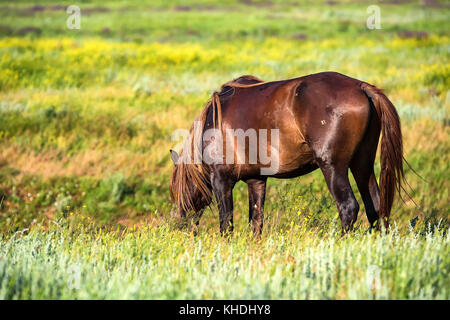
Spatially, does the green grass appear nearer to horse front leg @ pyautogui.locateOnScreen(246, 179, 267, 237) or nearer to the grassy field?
the grassy field

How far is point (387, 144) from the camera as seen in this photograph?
208 inches

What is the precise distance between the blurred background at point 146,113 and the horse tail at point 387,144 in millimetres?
437

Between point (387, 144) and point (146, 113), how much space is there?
8173 mm

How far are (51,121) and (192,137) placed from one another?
21.4ft

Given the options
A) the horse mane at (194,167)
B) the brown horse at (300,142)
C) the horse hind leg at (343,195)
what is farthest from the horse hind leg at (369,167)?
the horse mane at (194,167)

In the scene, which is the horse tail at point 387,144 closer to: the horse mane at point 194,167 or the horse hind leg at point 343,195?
the horse hind leg at point 343,195

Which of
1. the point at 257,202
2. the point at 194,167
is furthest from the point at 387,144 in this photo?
the point at 194,167

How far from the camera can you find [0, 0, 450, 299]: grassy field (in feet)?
12.2

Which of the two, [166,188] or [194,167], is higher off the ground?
[194,167]

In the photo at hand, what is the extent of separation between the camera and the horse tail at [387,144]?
5.15m

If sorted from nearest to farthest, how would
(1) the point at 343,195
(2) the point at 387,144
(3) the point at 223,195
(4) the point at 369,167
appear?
(1) the point at 343,195 → (2) the point at 387,144 → (4) the point at 369,167 → (3) the point at 223,195

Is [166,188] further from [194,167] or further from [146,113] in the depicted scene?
Answer: [194,167]
